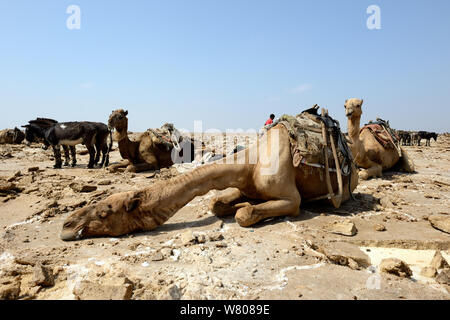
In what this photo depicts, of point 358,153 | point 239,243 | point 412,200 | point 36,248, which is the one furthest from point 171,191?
point 358,153

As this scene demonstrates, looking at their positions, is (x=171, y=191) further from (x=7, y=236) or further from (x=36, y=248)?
(x=7, y=236)

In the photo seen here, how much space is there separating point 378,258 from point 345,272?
77 cm

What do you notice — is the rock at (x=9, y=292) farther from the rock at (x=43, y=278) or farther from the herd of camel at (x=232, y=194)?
the herd of camel at (x=232, y=194)

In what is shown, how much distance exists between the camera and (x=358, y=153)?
24.3 ft

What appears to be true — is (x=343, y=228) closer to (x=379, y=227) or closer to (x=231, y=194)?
(x=379, y=227)

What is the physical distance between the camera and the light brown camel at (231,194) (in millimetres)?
3607

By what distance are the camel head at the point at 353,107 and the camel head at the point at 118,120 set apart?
259 inches

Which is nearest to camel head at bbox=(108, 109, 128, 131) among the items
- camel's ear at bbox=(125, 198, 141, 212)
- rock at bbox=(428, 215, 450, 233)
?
camel's ear at bbox=(125, 198, 141, 212)

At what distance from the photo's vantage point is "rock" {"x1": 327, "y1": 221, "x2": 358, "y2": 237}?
375cm

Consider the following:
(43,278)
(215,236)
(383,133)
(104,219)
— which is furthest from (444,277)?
(383,133)

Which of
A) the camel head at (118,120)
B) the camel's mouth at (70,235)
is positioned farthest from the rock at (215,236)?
the camel head at (118,120)

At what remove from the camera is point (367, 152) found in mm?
8055

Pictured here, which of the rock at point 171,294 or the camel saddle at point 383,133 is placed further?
the camel saddle at point 383,133

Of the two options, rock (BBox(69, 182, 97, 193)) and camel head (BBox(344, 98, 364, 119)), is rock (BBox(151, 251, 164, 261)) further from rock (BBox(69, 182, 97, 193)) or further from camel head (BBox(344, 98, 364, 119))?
camel head (BBox(344, 98, 364, 119))
